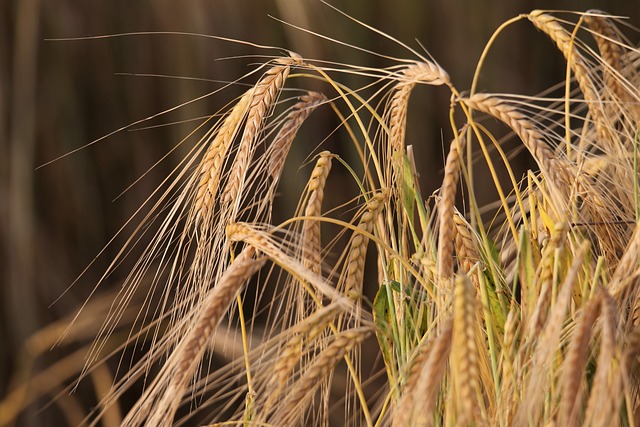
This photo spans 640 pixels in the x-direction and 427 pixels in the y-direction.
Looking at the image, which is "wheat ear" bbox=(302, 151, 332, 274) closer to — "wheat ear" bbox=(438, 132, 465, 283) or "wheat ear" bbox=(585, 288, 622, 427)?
"wheat ear" bbox=(438, 132, 465, 283)

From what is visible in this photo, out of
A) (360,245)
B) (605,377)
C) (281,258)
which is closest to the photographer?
(605,377)

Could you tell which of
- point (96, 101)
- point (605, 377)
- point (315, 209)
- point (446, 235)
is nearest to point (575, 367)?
point (605, 377)

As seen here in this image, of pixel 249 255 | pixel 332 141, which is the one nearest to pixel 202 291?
pixel 249 255

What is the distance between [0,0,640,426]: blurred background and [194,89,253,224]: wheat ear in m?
0.81

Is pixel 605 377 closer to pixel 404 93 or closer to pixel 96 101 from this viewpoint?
pixel 404 93

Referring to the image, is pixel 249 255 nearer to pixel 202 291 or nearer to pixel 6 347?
pixel 202 291

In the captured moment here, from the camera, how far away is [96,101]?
153 centimetres

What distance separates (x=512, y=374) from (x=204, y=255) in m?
0.26

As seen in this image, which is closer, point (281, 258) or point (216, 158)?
point (281, 258)

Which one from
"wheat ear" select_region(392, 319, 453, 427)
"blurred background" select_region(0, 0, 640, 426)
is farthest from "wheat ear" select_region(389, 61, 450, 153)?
"blurred background" select_region(0, 0, 640, 426)

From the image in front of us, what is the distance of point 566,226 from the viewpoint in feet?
1.65

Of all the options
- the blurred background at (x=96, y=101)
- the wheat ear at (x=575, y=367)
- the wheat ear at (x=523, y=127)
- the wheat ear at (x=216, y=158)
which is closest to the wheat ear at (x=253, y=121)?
the wheat ear at (x=216, y=158)

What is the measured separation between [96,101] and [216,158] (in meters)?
0.99

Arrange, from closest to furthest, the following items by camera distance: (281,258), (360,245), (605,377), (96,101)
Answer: (605,377) → (281,258) → (360,245) → (96,101)
